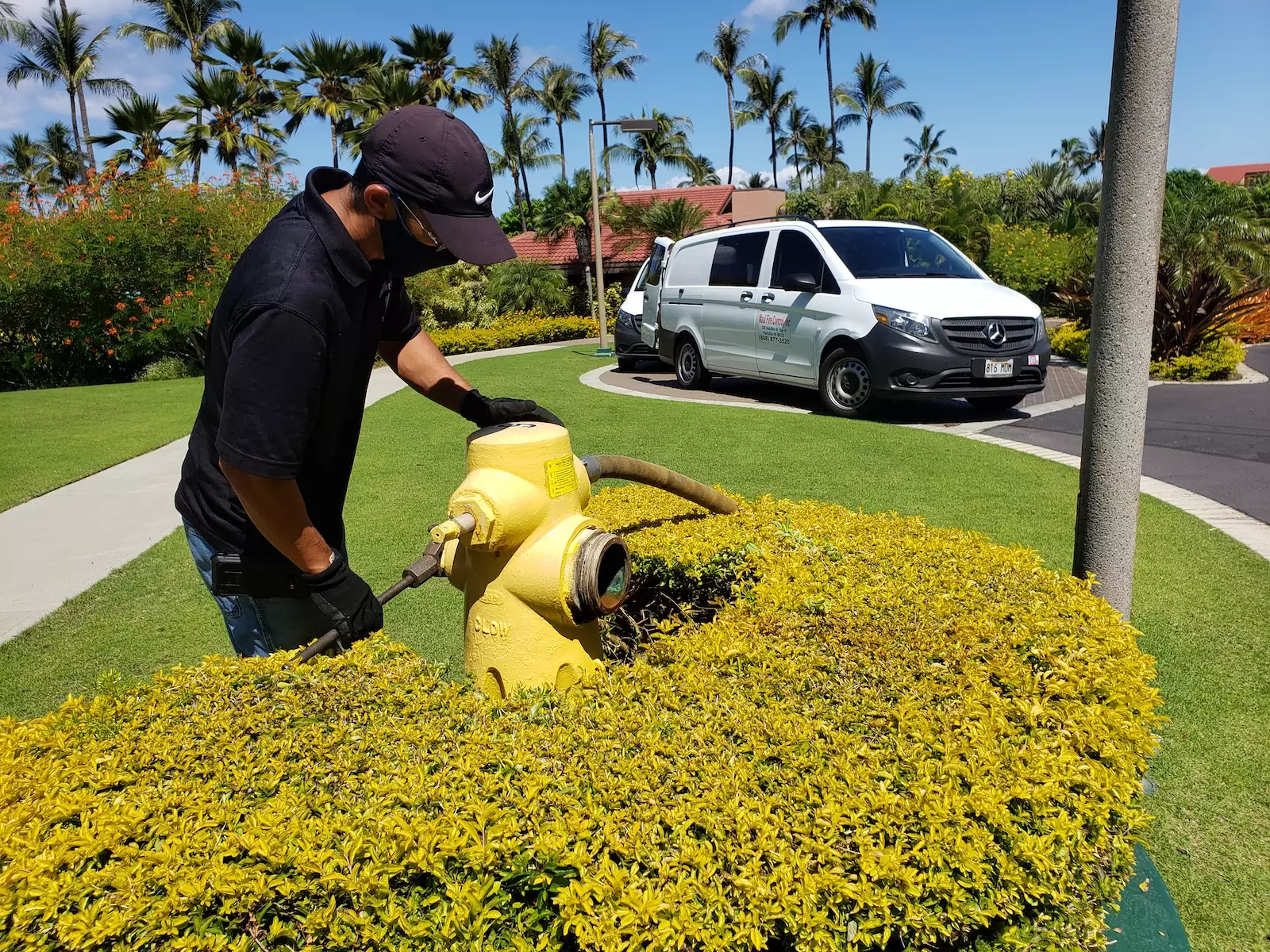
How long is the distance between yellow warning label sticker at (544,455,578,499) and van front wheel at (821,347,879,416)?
767cm

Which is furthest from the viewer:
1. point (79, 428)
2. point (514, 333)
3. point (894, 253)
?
point (514, 333)

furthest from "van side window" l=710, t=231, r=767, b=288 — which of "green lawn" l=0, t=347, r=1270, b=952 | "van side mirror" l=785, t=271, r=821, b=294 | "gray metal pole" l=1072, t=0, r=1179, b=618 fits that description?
"gray metal pole" l=1072, t=0, r=1179, b=618

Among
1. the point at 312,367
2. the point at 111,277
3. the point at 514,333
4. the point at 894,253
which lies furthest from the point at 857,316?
the point at 111,277

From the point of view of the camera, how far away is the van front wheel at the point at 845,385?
9.63 metres

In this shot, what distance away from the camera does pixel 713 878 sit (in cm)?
156

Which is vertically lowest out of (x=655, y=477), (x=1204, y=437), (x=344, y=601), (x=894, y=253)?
(x=1204, y=437)

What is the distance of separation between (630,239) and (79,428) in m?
21.1

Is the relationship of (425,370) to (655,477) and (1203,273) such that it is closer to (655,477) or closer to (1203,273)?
(655,477)

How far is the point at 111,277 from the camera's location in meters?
17.6

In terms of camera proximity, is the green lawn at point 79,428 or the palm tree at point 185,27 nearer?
the green lawn at point 79,428

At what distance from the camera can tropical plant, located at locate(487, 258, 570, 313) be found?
26.4m

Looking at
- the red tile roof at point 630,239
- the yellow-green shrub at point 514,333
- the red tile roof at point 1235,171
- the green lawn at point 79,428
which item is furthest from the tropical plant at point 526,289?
the red tile roof at point 1235,171

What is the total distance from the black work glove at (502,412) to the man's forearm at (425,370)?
0.52ft

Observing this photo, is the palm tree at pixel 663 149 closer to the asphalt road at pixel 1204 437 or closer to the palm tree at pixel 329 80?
the palm tree at pixel 329 80
